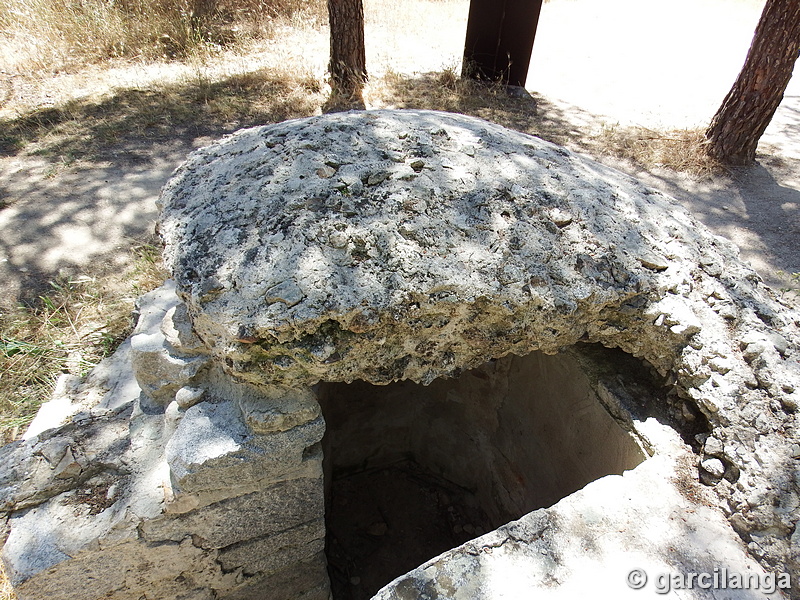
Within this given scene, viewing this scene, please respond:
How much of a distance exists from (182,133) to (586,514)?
491 cm

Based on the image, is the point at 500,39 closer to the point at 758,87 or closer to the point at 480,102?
the point at 480,102

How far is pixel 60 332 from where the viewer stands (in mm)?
2854

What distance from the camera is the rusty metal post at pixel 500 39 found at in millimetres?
5790

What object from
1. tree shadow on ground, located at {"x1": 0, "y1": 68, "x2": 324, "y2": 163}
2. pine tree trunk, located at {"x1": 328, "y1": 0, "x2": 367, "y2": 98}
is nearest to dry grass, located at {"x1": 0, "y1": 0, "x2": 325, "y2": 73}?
tree shadow on ground, located at {"x1": 0, "y1": 68, "x2": 324, "y2": 163}

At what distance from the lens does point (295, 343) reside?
4.56 feet

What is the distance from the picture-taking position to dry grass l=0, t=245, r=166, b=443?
254 centimetres

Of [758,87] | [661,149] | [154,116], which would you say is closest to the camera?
[758,87]

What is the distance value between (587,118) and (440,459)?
4324 millimetres

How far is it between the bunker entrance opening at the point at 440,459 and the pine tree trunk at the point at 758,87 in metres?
3.80

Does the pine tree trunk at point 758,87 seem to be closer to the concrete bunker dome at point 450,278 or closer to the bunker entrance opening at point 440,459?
the concrete bunker dome at point 450,278

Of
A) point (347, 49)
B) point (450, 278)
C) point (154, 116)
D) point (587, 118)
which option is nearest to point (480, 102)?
point (587, 118)

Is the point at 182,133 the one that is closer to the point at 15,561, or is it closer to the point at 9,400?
the point at 9,400

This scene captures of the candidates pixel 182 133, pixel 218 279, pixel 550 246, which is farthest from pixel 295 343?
pixel 182 133

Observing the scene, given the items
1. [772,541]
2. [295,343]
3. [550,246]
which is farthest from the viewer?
[550,246]
